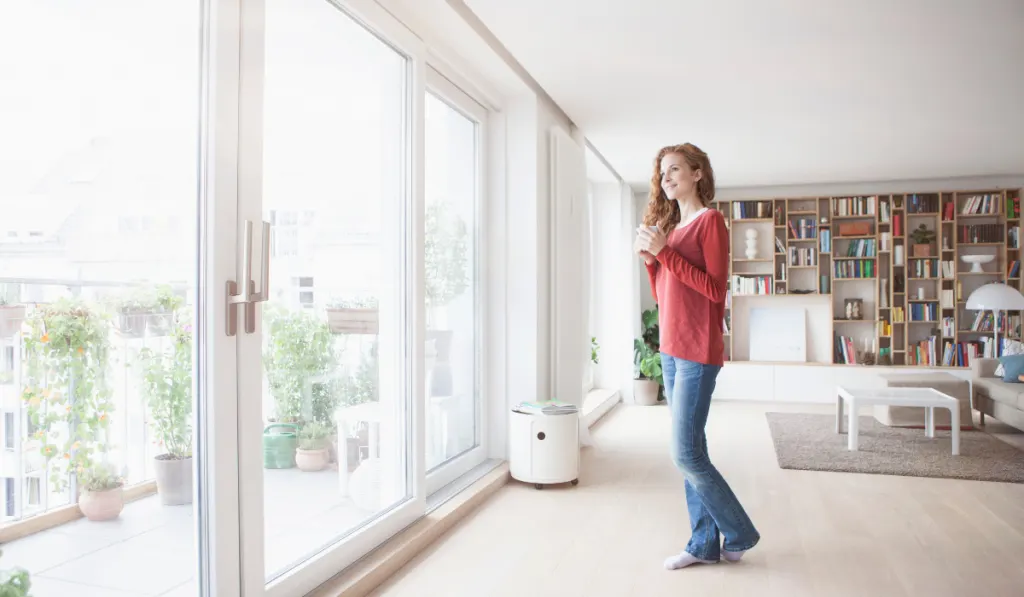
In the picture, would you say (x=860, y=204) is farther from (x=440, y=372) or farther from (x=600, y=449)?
(x=440, y=372)

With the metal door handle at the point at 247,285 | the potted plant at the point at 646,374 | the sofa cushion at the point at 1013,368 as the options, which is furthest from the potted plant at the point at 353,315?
the sofa cushion at the point at 1013,368

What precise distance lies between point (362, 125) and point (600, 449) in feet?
10.1

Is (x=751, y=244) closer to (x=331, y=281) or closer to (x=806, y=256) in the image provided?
(x=806, y=256)

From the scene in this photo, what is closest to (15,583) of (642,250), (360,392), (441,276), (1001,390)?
(360,392)

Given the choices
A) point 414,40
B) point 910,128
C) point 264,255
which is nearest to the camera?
point 264,255

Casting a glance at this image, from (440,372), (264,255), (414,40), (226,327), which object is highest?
(414,40)

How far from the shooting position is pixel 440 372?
3.80 meters

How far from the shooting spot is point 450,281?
154 inches

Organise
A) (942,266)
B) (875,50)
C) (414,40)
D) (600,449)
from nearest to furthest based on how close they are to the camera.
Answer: (414,40), (875,50), (600,449), (942,266)

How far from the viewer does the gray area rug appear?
4.34m

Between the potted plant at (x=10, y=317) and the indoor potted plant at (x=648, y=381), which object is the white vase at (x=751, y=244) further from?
the potted plant at (x=10, y=317)

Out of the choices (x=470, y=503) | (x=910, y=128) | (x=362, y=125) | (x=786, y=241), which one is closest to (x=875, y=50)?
(x=910, y=128)

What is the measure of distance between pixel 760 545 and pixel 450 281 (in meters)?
1.97

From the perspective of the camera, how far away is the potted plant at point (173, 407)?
1.79 m
